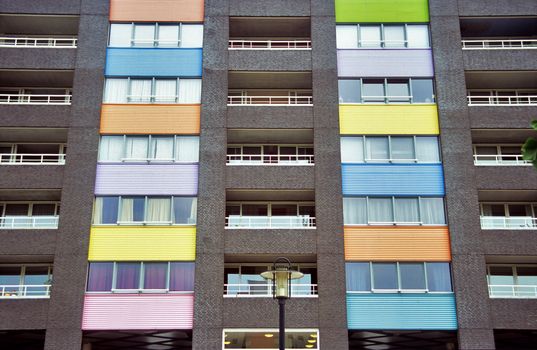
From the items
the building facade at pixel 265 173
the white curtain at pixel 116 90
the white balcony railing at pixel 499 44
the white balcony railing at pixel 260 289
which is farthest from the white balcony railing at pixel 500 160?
the white curtain at pixel 116 90

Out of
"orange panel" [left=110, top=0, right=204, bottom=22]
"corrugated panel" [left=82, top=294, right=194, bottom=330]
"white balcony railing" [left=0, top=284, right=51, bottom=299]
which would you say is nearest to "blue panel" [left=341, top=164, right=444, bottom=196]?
"corrugated panel" [left=82, top=294, right=194, bottom=330]

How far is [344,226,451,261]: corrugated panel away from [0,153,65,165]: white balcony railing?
16.0 m

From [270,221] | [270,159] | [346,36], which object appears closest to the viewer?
[270,221]

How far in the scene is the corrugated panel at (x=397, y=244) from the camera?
33.2 metres

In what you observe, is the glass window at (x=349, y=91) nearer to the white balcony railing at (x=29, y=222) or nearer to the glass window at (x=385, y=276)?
the glass window at (x=385, y=276)

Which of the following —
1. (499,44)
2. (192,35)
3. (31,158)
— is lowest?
(31,158)

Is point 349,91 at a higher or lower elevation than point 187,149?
higher

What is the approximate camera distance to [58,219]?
112 feet

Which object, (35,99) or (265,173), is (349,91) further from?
(35,99)

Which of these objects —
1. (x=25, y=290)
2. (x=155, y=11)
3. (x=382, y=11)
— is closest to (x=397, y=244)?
(x=382, y=11)

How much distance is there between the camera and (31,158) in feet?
125

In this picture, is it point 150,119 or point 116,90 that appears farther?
point 116,90

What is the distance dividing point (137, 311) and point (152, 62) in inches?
540

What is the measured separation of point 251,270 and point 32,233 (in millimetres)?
11243
